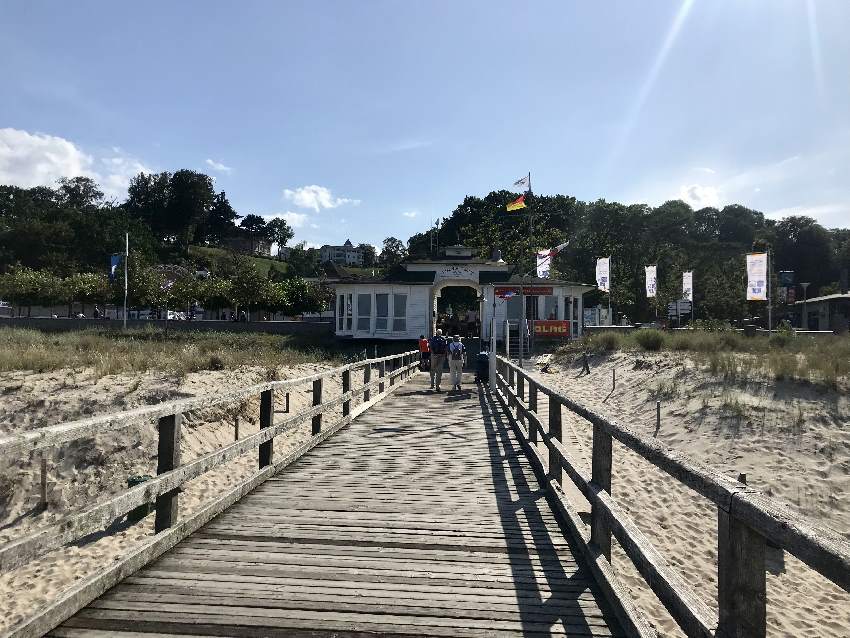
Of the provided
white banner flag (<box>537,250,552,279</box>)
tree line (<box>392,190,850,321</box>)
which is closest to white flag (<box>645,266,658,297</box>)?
tree line (<box>392,190,850,321</box>)

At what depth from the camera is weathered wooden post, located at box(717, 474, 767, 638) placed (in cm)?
212

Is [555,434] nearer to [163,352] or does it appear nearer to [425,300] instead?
[163,352]

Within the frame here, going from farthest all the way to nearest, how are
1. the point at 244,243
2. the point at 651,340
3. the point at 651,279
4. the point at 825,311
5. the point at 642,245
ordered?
1. the point at 244,243
2. the point at 642,245
3. the point at 825,311
4. the point at 651,279
5. the point at 651,340

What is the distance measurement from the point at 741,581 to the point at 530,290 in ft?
97.0

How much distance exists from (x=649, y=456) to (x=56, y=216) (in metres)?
116

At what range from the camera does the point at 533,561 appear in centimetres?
420

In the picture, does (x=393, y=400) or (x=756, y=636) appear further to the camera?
(x=393, y=400)

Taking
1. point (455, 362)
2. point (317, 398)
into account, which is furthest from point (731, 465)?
point (317, 398)

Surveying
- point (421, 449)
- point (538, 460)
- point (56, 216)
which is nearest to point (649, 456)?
point (538, 460)

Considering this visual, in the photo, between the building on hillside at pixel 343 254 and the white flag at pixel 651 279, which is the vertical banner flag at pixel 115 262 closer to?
the white flag at pixel 651 279

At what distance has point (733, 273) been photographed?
57.8 metres

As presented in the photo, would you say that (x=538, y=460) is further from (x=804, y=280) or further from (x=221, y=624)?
(x=804, y=280)

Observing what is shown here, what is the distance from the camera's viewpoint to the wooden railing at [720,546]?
72.5 inches

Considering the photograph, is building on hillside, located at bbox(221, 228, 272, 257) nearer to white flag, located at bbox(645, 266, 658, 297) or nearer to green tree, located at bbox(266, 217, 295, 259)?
green tree, located at bbox(266, 217, 295, 259)
